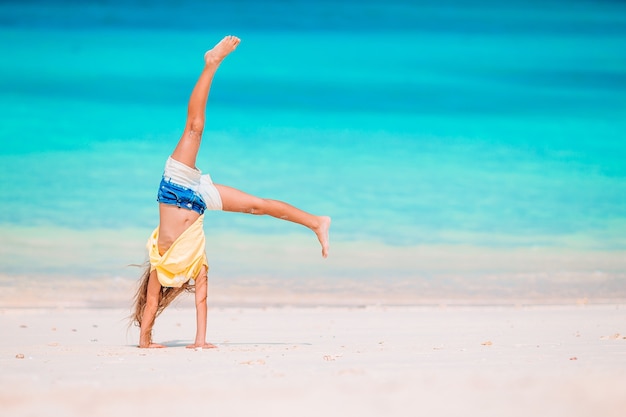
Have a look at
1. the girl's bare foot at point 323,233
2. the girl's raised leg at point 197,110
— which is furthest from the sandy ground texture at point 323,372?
the girl's raised leg at point 197,110

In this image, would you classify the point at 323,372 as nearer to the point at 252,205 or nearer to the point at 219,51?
the point at 252,205

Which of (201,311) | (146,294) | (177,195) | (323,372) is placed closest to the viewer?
(323,372)

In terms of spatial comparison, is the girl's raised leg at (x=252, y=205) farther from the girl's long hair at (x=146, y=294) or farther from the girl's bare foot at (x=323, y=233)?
the girl's long hair at (x=146, y=294)

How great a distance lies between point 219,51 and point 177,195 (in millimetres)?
1253

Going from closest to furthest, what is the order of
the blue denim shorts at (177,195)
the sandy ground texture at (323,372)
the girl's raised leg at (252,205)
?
1. the sandy ground texture at (323,372)
2. the blue denim shorts at (177,195)
3. the girl's raised leg at (252,205)

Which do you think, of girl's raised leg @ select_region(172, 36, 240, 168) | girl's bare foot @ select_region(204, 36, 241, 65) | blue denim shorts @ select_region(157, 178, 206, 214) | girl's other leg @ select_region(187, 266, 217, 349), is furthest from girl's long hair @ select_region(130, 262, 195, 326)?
girl's bare foot @ select_region(204, 36, 241, 65)

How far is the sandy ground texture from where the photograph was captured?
399 centimetres

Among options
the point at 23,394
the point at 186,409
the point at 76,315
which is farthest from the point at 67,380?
the point at 76,315

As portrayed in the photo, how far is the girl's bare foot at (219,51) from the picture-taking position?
668 cm

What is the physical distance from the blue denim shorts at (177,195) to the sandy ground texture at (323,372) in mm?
1238

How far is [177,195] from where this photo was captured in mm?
6773

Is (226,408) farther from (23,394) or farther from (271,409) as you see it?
(23,394)

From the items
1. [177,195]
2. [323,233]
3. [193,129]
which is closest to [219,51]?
[193,129]

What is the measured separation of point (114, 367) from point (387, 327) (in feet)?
15.5
